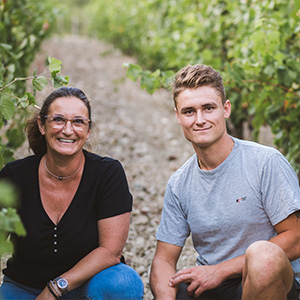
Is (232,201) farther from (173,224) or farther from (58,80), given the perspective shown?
(58,80)

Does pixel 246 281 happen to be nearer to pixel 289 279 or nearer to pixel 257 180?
pixel 289 279

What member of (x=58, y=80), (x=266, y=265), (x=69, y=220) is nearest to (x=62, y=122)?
(x=58, y=80)

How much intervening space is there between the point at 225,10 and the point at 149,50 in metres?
5.24

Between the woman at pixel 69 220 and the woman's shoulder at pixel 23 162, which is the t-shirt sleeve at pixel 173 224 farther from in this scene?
the woman's shoulder at pixel 23 162

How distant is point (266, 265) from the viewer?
6.91ft

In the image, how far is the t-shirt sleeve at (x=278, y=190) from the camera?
7.72 ft

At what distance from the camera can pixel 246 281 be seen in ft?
7.22

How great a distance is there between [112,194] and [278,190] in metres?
0.92

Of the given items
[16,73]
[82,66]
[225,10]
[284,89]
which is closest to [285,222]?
[284,89]

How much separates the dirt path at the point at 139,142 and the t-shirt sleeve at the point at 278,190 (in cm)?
115

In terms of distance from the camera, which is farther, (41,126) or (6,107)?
(41,126)

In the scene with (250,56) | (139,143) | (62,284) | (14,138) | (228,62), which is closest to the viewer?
(62,284)

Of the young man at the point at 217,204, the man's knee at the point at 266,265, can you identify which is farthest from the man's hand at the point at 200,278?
the man's knee at the point at 266,265

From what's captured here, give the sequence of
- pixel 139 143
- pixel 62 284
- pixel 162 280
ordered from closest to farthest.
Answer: pixel 62 284 → pixel 162 280 → pixel 139 143
